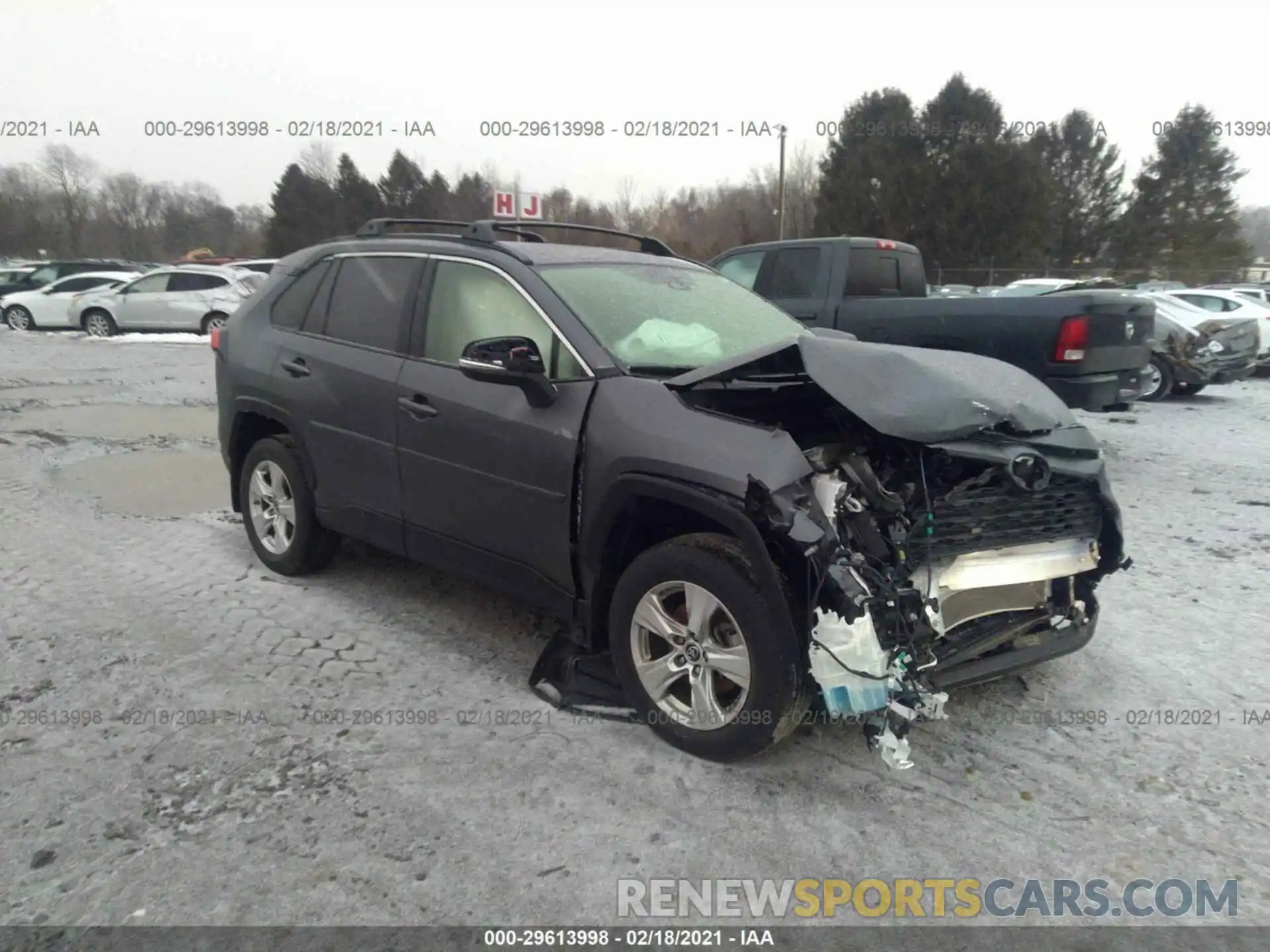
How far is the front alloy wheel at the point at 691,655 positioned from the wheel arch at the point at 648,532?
205mm

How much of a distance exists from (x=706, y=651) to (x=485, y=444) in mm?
1272

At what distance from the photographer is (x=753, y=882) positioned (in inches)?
102

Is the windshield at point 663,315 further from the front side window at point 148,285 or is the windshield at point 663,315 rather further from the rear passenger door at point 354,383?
the front side window at point 148,285

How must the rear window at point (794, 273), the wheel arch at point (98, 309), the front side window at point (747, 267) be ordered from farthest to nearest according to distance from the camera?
1. the wheel arch at point (98, 309)
2. the front side window at point (747, 267)
3. the rear window at point (794, 273)

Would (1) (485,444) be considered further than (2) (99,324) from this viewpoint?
No

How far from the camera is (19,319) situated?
72.3ft

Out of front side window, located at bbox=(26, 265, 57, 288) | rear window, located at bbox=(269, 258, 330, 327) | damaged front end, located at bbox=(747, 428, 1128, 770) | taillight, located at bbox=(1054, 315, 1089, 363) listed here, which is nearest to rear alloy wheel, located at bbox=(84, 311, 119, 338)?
front side window, located at bbox=(26, 265, 57, 288)

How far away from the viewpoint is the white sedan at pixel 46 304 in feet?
71.2

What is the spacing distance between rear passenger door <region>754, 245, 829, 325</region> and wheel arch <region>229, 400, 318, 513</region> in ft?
15.1

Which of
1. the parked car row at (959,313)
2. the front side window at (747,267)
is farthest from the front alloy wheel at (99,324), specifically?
the front side window at (747,267)

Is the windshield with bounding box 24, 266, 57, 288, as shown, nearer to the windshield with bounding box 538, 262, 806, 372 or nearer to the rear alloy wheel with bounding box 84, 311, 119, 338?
the rear alloy wheel with bounding box 84, 311, 119, 338

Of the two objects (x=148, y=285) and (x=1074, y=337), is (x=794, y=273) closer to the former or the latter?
(x=1074, y=337)

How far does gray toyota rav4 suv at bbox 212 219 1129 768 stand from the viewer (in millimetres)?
2904

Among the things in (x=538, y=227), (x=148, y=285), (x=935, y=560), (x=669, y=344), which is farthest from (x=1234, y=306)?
(x=148, y=285)
